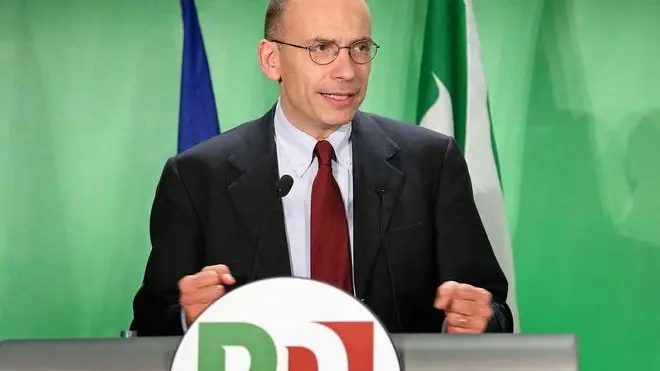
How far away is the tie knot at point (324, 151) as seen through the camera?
204cm

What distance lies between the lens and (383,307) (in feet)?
6.51

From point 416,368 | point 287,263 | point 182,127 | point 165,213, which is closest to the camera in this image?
point 416,368

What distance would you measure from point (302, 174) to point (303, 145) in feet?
0.27

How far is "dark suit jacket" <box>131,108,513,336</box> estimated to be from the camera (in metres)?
1.98

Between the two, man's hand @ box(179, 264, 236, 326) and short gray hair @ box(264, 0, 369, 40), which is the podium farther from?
short gray hair @ box(264, 0, 369, 40)

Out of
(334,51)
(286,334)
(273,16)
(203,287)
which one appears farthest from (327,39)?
(286,334)

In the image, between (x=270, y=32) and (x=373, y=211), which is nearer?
(x=373, y=211)

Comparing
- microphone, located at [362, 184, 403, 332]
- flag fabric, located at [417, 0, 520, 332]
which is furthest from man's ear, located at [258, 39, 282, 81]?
flag fabric, located at [417, 0, 520, 332]

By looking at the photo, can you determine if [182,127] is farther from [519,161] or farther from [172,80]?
[519,161]

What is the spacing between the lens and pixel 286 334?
51.2 inches

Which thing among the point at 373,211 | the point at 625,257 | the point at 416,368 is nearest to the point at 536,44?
the point at 625,257

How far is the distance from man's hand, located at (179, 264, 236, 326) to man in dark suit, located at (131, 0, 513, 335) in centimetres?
30

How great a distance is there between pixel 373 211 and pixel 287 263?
207 millimetres

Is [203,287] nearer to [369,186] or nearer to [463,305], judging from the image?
[463,305]
